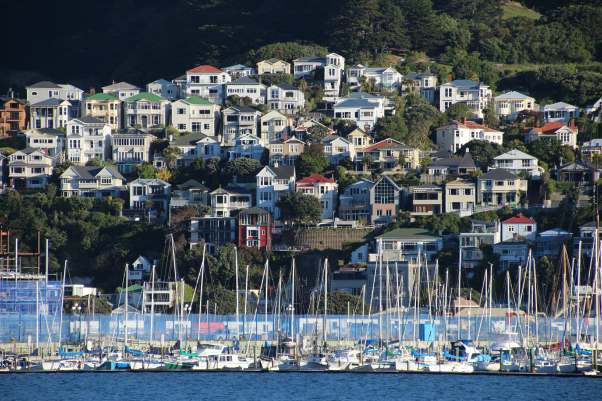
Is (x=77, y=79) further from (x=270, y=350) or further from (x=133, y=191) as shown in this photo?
(x=270, y=350)

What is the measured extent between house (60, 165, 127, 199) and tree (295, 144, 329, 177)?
12.1 meters

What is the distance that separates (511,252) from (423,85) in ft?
104

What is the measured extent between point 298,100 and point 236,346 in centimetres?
5874

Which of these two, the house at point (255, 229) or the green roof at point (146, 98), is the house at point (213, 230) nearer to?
the house at point (255, 229)

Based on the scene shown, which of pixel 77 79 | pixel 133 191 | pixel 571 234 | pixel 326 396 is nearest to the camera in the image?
pixel 326 396

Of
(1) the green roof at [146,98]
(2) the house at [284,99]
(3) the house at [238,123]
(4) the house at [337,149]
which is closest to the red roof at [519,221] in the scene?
(4) the house at [337,149]

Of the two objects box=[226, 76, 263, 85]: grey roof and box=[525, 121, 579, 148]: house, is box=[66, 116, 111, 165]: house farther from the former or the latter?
box=[525, 121, 579, 148]: house

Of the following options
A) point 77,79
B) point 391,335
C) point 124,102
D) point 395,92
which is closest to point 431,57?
point 395,92

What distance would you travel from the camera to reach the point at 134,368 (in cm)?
8738

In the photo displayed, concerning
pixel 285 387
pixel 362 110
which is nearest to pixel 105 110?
pixel 362 110

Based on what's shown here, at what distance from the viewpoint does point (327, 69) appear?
153125 mm

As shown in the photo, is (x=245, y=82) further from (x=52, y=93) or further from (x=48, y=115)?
(x=52, y=93)

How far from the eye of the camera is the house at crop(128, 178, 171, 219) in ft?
446

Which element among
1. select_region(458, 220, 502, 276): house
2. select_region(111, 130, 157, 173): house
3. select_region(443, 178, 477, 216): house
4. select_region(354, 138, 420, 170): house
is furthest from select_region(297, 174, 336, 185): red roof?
select_region(111, 130, 157, 173): house
